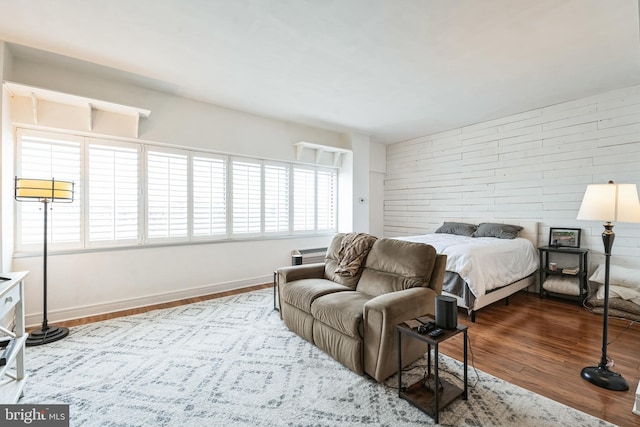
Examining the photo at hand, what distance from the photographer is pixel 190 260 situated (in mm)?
3934

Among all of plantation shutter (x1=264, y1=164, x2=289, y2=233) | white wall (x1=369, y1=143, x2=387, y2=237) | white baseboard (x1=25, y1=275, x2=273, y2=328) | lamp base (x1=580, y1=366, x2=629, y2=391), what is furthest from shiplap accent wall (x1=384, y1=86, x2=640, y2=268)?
white baseboard (x1=25, y1=275, x2=273, y2=328)

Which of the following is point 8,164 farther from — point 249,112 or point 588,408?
point 588,408

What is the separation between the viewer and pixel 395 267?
8.32ft

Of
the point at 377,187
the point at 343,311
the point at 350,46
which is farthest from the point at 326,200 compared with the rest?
the point at 343,311

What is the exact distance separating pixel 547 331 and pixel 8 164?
18.5 ft

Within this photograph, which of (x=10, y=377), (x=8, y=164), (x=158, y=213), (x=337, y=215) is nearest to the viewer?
(x=10, y=377)

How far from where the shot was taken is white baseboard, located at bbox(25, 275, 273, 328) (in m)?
3.02

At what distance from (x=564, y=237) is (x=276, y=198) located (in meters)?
4.35

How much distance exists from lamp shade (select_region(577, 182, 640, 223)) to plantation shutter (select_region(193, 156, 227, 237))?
4156 mm

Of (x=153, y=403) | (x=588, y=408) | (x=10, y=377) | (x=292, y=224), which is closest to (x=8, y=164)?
(x=10, y=377)

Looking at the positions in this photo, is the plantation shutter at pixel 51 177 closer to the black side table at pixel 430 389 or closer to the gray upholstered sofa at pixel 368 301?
the gray upholstered sofa at pixel 368 301

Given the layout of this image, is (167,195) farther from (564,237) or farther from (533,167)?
(564,237)

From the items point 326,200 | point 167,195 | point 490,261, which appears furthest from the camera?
point 326,200

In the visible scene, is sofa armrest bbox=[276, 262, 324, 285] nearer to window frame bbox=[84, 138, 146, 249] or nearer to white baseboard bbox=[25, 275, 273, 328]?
white baseboard bbox=[25, 275, 273, 328]
